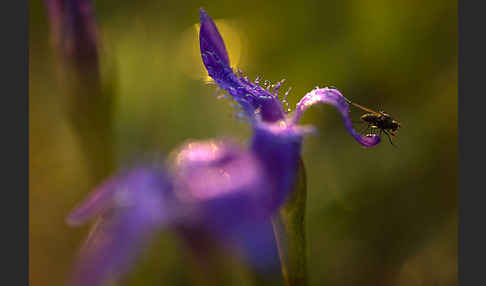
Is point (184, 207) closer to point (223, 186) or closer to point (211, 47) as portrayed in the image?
point (223, 186)

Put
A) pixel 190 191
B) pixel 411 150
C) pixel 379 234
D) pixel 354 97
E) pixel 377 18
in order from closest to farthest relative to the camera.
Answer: pixel 190 191, pixel 379 234, pixel 411 150, pixel 354 97, pixel 377 18

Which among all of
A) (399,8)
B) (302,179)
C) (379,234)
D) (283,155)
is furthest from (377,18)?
(283,155)

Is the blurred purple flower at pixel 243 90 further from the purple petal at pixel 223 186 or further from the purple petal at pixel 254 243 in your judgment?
the purple petal at pixel 254 243

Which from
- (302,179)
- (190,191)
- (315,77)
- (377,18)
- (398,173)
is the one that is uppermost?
(377,18)

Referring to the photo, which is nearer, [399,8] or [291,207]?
[291,207]


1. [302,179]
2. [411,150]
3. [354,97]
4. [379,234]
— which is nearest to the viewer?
[302,179]

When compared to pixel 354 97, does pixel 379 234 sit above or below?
below

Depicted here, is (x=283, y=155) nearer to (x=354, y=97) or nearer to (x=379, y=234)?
(x=379, y=234)
